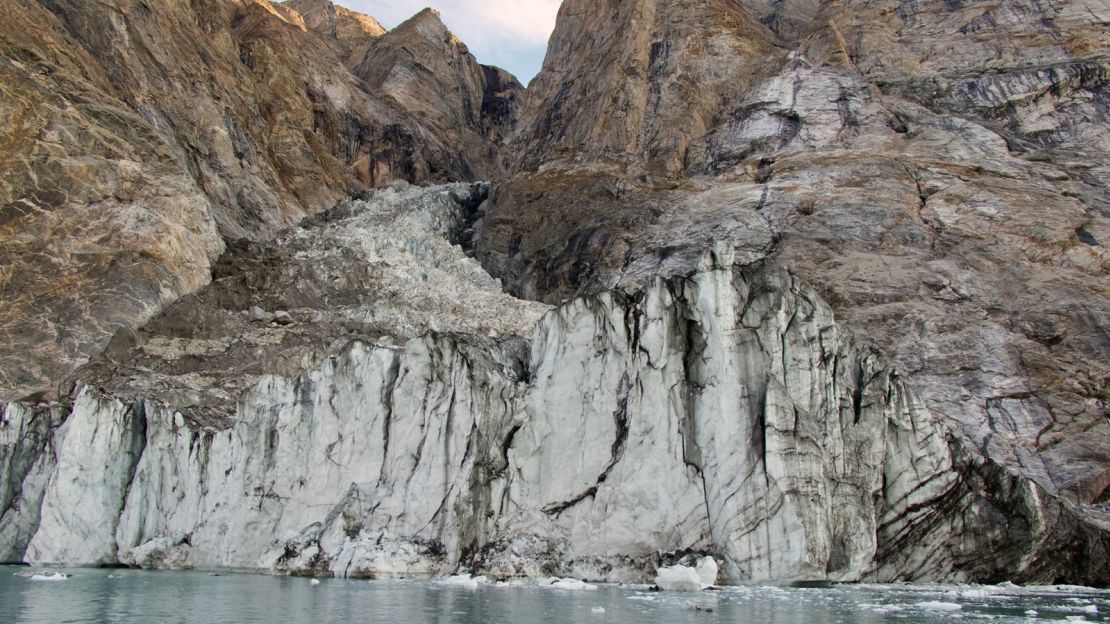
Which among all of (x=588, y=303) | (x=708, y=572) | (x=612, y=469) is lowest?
(x=708, y=572)

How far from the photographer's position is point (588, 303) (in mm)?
27359

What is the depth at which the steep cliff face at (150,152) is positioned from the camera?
133ft

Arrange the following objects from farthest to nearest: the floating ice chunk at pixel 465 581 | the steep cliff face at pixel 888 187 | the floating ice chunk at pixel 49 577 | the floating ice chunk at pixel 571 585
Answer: the steep cliff face at pixel 888 187
the floating ice chunk at pixel 49 577
the floating ice chunk at pixel 465 581
the floating ice chunk at pixel 571 585

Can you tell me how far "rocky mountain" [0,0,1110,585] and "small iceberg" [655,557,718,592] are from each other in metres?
1.24

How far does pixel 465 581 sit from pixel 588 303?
28.1 feet

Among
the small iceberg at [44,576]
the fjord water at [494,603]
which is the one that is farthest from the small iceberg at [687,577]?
the small iceberg at [44,576]

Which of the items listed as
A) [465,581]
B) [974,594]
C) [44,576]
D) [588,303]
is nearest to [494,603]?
[465,581]

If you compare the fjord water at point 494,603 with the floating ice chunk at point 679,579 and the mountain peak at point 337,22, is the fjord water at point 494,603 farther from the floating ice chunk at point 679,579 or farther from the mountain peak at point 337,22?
the mountain peak at point 337,22

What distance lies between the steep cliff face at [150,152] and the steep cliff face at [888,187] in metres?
16.5

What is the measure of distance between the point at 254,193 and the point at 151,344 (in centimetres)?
2265

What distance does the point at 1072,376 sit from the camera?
3719cm

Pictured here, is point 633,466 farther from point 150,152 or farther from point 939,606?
point 150,152

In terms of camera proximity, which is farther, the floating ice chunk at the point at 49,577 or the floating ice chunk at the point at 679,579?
the floating ice chunk at the point at 49,577

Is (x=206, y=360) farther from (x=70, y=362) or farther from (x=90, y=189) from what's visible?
(x=90, y=189)
